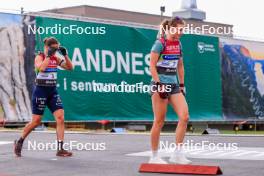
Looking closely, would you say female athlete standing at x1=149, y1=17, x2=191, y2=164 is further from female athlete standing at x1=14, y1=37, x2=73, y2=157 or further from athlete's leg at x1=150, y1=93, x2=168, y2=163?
female athlete standing at x1=14, y1=37, x2=73, y2=157

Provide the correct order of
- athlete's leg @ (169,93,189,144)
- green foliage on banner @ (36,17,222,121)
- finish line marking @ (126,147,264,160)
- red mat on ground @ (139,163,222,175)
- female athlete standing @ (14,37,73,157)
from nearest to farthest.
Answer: red mat on ground @ (139,163,222,175) → athlete's leg @ (169,93,189,144) → finish line marking @ (126,147,264,160) → female athlete standing @ (14,37,73,157) → green foliage on banner @ (36,17,222,121)

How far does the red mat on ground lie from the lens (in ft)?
22.6

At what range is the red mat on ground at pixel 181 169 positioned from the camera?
689 cm

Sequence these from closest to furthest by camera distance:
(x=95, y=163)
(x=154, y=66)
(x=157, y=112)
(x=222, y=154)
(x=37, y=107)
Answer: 1. (x=154, y=66)
2. (x=157, y=112)
3. (x=95, y=163)
4. (x=37, y=107)
5. (x=222, y=154)

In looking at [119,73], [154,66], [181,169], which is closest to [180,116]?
[154,66]

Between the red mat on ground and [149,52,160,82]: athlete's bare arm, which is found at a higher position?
[149,52,160,82]: athlete's bare arm

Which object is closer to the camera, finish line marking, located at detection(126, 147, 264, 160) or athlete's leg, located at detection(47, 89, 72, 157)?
finish line marking, located at detection(126, 147, 264, 160)

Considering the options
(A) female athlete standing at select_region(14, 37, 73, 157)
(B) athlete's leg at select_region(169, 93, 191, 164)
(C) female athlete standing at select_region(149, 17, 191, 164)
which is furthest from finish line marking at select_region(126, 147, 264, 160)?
(C) female athlete standing at select_region(149, 17, 191, 164)

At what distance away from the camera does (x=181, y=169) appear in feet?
23.2

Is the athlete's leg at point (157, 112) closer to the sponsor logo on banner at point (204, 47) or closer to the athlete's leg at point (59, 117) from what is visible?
the athlete's leg at point (59, 117)

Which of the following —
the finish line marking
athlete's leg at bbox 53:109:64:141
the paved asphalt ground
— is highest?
athlete's leg at bbox 53:109:64:141

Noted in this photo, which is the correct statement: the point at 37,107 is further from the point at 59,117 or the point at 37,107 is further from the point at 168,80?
the point at 168,80

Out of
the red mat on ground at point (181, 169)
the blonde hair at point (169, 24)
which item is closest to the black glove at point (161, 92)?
the blonde hair at point (169, 24)

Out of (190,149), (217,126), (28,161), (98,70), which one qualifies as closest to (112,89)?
(98,70)
